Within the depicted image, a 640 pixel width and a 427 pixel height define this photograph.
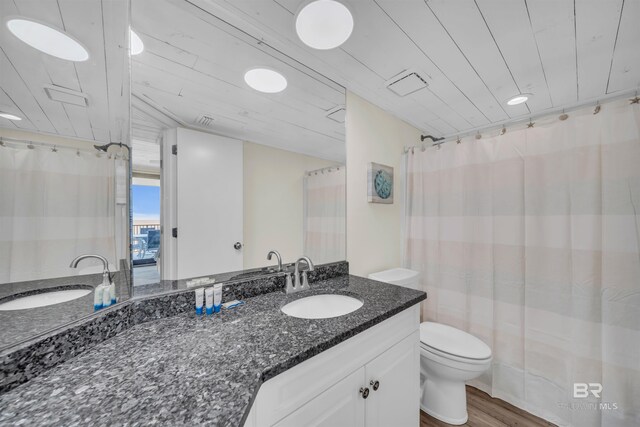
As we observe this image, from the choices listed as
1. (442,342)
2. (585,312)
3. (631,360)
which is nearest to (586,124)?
(585,312)

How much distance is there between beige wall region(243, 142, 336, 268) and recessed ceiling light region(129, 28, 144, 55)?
526 mm

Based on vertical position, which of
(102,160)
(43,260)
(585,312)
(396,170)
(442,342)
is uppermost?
(396,170)

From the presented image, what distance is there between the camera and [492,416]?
147 cm

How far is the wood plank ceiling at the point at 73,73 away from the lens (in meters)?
0.53

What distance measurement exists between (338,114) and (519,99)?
52.7 inches

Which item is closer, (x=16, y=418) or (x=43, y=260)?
(x=16, y=418)

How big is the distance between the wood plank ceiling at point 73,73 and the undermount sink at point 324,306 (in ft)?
3.31

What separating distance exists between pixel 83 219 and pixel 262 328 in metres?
0.65

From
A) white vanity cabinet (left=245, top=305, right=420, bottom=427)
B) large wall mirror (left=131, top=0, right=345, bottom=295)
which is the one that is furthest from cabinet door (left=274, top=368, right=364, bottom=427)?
large wall mirror (left=131, top=0, right=345, bottom=295)

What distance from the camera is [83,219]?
70 cm

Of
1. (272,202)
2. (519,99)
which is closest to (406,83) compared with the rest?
(519,99)

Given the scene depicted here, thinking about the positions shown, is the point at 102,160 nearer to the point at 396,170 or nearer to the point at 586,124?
the point at 396,170

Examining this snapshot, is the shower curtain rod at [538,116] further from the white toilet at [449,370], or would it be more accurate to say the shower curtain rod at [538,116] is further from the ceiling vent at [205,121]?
the ceiling vent at [205,121]

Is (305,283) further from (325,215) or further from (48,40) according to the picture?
(48,40)
